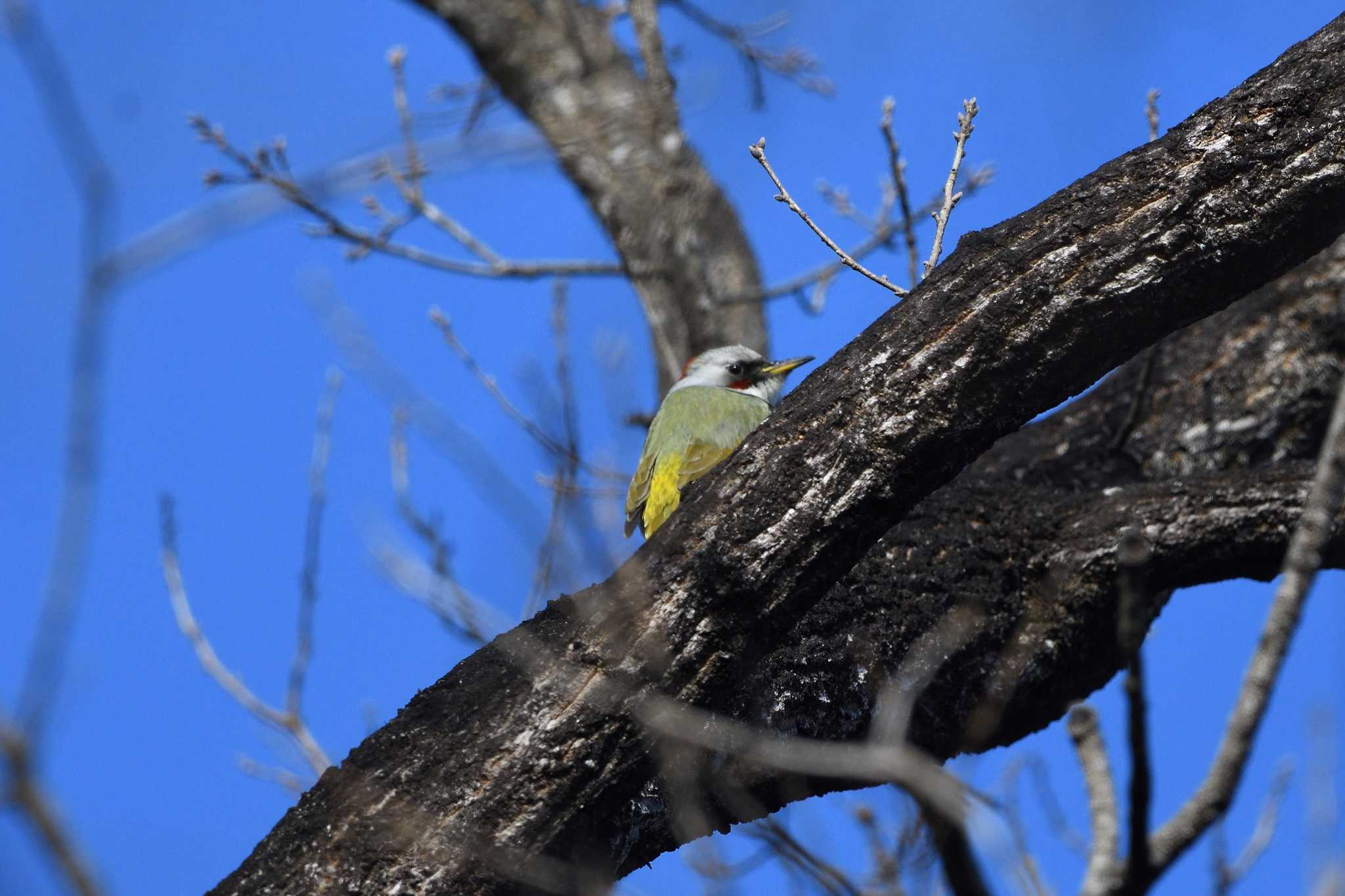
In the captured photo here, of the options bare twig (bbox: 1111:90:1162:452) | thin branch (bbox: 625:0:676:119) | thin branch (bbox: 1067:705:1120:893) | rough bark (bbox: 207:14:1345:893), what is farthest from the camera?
thin branch (bbox: 625:0:676:119)

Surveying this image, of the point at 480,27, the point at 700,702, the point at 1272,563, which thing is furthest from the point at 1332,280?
the point at 480,27

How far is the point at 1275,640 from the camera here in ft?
5.19

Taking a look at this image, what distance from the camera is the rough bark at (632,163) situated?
663 cm

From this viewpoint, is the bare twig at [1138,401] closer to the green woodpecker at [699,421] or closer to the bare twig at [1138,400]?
the bare twig at [1138,400]

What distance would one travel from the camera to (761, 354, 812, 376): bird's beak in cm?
673

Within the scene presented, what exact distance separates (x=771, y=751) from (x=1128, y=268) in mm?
1485

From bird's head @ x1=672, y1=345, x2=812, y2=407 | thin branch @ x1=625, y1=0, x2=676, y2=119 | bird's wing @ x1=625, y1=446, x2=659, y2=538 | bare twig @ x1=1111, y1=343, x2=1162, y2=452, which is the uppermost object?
thin branch @ x1=625, y1=0, x2=676, y2=119

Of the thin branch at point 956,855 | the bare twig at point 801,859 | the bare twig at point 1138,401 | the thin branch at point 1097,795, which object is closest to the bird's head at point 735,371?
the bare twig at point 1138,401

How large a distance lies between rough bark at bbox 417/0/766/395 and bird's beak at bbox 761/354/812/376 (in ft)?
0.60

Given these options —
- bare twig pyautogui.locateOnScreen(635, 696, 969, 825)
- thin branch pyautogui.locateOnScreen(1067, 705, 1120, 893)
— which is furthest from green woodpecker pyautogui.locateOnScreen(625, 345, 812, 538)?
thin branch pyautogui.locateOnScreen(1067, 705, 1120, 893)

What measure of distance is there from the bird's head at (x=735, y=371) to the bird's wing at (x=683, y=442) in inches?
15.4

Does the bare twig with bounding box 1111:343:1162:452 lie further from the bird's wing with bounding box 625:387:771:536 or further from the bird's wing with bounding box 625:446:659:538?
the bird's wing with bounding box 625:446:659:538

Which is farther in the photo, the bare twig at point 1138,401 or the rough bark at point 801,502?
the bare twig at point 1138,401

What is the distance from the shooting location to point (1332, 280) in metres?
5.02
